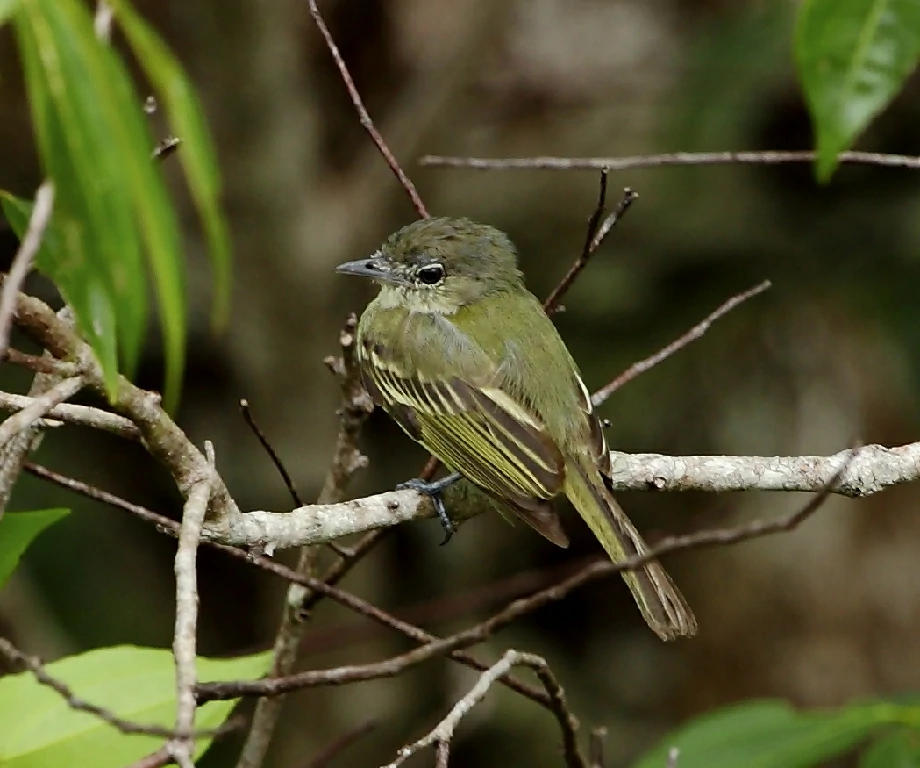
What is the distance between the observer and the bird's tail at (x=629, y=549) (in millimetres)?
3447

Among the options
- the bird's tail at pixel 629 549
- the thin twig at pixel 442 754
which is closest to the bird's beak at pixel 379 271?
the bird's tail at pixel 629 549

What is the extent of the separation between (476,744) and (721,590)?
74.6 inches

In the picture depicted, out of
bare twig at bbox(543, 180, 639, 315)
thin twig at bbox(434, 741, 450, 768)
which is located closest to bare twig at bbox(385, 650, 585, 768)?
thin twig at bbox(434, 741, 450, 768)

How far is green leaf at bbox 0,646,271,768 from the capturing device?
238cm

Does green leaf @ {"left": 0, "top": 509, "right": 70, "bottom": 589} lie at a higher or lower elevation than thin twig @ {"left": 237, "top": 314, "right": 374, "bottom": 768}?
higher

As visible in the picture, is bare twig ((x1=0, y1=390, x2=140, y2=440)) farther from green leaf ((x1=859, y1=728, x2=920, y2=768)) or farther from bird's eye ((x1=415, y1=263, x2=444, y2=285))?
bird's eye ((x1=415, y1=263, x2=444, y2=285))

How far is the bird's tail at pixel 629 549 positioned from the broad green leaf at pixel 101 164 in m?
2.12

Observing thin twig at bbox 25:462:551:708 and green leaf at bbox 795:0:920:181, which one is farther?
green leaf at bbox 795:0:920:181

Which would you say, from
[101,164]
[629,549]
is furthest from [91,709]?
[629,549]

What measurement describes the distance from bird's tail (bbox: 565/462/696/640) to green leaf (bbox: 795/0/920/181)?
4.39ft

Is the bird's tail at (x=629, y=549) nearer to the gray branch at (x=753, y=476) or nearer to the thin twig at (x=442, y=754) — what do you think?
the gray branch at (x=753, y=476)

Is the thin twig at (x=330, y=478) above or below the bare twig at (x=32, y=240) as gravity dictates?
below

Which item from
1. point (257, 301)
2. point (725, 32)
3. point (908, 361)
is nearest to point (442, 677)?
point (257, 301)

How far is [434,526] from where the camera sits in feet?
22.7
